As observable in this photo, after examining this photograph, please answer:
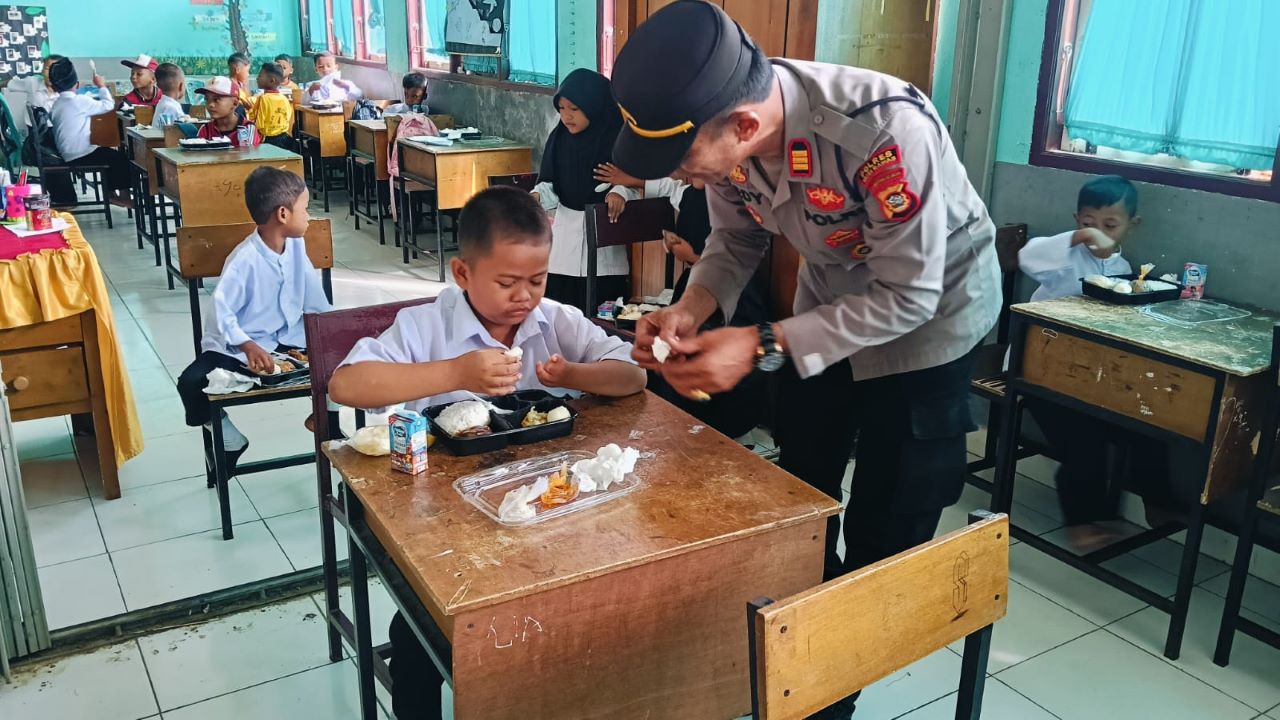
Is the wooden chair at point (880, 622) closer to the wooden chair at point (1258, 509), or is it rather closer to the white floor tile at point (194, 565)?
the wooden chair at point (1258, 509)

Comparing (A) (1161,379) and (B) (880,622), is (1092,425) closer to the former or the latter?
(A) (1161,379)

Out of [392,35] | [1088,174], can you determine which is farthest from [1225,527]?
[392,35]

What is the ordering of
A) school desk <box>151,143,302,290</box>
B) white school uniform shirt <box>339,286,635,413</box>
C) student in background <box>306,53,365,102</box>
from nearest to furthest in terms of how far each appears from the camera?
white school uniform shirt <box>339,286,635,413</box> < school desk <box>151,143,302,290</box> < student in background <box>306,53,365,102</box>

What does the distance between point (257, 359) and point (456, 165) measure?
3570 mm

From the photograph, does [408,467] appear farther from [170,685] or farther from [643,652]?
[170,685]

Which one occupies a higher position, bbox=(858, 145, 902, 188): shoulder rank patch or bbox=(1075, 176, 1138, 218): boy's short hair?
bbox=(858, 145, 902, 188): shoulder rank patch

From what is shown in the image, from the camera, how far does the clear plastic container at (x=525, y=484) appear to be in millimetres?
1468

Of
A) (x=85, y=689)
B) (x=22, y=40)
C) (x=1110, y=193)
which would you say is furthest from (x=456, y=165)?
(x=22, y=40)

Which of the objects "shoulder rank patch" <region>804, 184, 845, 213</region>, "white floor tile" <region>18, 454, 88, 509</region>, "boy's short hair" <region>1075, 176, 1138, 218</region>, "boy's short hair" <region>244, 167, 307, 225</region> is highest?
→ "shoulder rank patch" <region>804, 184, 845, 213</region>

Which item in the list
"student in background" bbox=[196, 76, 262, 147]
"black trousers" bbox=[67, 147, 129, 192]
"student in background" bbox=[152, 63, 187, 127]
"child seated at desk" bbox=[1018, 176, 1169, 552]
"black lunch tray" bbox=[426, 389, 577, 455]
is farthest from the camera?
"black trousers" bbox=[67, 147, 129, 192]

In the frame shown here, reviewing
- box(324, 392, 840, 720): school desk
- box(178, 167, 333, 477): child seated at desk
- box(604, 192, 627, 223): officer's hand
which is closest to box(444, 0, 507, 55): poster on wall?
box(604, 192, 627, 223): officer's hand

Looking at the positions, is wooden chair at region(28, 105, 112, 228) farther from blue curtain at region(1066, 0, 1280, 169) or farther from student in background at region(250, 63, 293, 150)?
blue curtain at region(1066, 0, 1280, 169)

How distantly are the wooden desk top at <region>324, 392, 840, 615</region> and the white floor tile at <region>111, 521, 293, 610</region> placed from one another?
4.14 feet

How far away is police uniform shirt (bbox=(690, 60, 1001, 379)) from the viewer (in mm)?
1486
